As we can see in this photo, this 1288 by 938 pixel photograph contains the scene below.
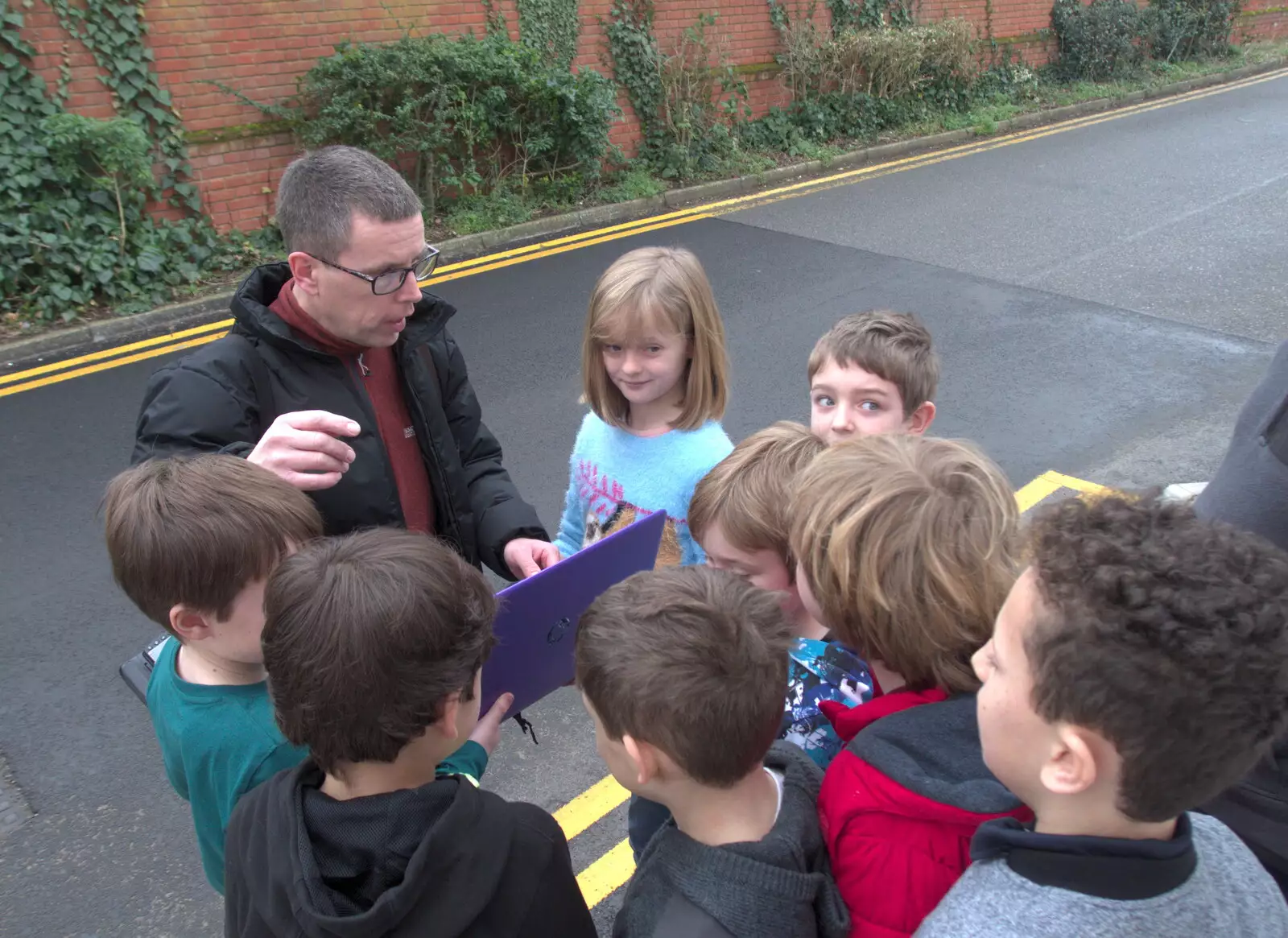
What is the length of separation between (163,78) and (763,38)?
7.65 m

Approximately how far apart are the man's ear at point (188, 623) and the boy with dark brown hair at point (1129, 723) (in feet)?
4.12

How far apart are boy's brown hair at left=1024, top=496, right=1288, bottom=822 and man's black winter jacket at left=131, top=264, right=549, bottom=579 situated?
1.61 metres

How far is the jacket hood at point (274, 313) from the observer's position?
215cm

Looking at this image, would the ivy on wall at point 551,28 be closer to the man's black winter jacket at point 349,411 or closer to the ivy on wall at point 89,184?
the ivy on wall at point 89,184

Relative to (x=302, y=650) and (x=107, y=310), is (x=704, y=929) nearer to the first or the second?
(x=302, y=650)

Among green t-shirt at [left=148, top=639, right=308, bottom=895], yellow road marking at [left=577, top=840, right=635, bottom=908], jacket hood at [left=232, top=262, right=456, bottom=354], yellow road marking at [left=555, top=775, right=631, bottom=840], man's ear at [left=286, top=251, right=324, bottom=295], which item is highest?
man's ear at [left=286, top=251, right=324, bottom=295]

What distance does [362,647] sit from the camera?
51.8 inches

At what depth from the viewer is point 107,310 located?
704cm

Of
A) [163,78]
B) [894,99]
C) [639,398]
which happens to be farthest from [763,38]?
[639,398]

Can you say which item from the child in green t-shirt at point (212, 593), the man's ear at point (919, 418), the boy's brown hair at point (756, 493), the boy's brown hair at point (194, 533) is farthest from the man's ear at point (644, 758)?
the man's ear at point (919, 418)

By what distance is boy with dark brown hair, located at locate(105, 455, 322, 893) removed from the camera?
1597mm

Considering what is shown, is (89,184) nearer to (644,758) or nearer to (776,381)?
(776,381)

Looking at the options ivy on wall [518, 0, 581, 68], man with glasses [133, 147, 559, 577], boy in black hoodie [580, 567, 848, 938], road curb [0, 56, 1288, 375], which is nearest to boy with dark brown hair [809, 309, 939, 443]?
man with glasses [133, 147, 559, 577]

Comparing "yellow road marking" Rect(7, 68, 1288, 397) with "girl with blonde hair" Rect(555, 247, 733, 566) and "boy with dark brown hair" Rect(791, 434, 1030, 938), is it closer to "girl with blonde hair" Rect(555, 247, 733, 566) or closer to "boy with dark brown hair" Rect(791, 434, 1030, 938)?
"girl with blonde hair" Rect(555, 247, 733, 566)
